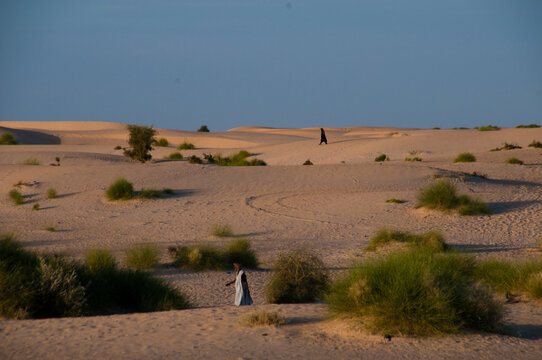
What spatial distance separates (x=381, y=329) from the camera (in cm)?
812

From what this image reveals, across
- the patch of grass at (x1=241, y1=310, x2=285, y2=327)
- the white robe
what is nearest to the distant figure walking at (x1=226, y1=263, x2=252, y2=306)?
the white robe

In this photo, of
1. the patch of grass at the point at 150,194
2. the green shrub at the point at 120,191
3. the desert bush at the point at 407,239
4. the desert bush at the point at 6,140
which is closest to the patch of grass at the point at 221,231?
the desert bush at the point at 407,239

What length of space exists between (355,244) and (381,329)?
409 inches

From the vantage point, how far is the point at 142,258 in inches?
596

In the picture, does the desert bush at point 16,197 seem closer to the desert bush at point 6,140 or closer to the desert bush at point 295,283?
the desert bush at point 295,283

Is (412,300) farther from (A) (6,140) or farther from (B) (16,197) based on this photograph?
(A) (6,140)

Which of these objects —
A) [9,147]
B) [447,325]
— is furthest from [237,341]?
[9,147]

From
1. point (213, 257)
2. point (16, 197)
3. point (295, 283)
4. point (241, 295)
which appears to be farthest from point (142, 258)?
point (16, 197)

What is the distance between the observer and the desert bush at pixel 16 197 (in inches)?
1014

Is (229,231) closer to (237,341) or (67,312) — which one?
(67,312)

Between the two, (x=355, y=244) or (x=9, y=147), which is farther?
(x=9, y=147)

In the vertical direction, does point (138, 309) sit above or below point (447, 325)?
below

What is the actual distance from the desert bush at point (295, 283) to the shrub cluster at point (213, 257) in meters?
3.42

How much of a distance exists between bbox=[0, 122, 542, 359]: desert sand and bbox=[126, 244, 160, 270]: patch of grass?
562mm
